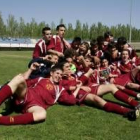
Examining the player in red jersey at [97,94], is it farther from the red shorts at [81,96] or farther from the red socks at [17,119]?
the red socks at [17,119]

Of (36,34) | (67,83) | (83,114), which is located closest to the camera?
(83,114)

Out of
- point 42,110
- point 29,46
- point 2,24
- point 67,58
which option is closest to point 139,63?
point 67,58

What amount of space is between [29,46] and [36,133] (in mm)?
36846

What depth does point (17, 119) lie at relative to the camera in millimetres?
4617

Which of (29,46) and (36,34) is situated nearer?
(29,46)

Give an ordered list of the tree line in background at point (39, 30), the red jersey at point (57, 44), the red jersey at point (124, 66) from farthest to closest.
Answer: the tree line in background at point (39, 30) → the red jersey at point (124, 66) → the red jersey at point (57, 44)

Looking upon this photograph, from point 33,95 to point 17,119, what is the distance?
66cm

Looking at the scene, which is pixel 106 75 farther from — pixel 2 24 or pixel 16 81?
pixel 2 24

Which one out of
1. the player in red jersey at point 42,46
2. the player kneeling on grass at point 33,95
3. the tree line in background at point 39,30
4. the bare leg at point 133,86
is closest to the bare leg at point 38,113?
the player kneeling on grass at point 33,95

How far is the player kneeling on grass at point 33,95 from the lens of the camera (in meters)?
4.69

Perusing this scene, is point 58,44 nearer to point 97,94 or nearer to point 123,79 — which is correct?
point 123,79

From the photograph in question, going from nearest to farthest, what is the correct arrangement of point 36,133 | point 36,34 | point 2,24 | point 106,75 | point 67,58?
point 36,133, point 67,58, point 106,75, point 2,24, point 36,34

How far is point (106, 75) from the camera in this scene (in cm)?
783

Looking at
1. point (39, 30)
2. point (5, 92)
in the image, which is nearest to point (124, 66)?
point (5, 92)
